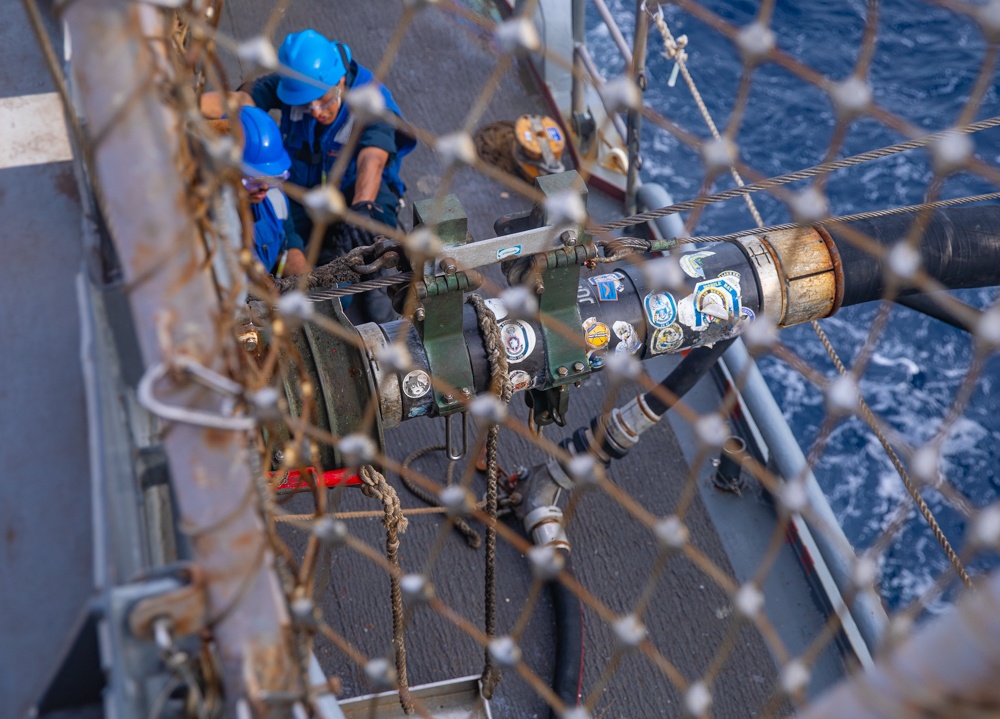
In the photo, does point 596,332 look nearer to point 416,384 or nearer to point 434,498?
point 416,384

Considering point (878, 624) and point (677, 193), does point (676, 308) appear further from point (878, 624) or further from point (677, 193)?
point (677, 193)

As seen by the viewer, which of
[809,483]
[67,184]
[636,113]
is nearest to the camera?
[67,184]

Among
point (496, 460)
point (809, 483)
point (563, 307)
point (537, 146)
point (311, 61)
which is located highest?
point (311, 61)

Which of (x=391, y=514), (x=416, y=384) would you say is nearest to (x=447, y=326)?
(x=416, y=384)

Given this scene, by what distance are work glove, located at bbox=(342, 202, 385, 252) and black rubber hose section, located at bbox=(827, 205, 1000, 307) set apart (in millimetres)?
2167

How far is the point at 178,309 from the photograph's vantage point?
175cm

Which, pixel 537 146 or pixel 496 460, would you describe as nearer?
pixel 496 460

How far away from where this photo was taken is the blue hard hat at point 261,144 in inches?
173

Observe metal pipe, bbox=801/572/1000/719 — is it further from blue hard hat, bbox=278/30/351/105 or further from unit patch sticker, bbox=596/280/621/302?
blue hard hat, bbox=278/30/351/105

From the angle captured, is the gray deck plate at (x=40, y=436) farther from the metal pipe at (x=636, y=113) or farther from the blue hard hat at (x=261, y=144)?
the metal pipe at (x=636, y=113)

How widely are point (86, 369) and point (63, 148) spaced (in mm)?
928

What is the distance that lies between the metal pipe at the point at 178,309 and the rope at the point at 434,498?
2.45 meters

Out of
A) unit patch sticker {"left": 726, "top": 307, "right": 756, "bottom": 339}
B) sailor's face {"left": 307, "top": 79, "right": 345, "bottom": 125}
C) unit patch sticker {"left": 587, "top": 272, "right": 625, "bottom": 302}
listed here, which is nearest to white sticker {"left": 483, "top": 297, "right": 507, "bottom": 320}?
unit patch sticker {"left": 587, "top": 272, "right": 625, "bottom": 302}

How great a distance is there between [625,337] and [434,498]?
1.66m
